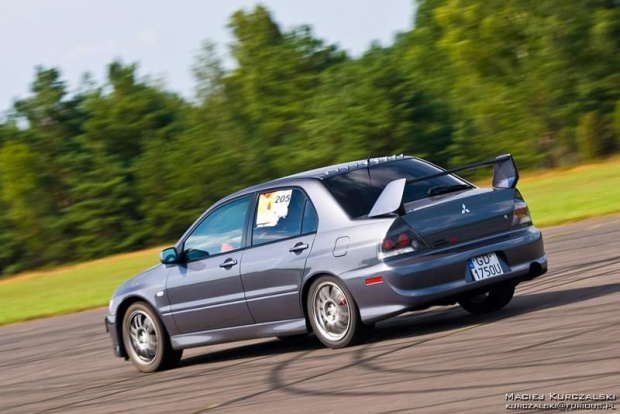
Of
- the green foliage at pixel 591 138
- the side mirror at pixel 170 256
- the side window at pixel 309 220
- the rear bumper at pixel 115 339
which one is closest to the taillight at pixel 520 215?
the side window at pixel 309 220

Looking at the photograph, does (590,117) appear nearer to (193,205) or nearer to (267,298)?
(193,205)

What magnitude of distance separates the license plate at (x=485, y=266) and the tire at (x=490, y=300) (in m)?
0.87

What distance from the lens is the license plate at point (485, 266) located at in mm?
8891

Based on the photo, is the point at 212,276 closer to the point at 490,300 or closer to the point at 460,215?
the point at 460,215

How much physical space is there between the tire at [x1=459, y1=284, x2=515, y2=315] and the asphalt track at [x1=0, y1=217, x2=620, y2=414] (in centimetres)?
9

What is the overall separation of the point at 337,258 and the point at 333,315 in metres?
0.50

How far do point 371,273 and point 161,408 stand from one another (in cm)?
194

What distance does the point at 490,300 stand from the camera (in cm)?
1001

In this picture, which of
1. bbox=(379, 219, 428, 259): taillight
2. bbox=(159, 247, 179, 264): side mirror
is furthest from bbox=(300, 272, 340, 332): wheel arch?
bbox=(159, 247, 179, 264): side mirror

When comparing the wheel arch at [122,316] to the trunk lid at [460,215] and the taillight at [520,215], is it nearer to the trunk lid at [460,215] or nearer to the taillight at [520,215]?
the trunk lid at [460,215]

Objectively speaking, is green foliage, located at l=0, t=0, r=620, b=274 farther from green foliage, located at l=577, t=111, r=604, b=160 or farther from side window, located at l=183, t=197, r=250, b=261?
side window, located at l=183, t=197, r=250, b=261

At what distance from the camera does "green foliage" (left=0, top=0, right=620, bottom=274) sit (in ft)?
163

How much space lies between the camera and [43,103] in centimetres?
5619

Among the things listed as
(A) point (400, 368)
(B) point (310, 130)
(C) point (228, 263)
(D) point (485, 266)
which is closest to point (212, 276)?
(C) point (228, 263)
